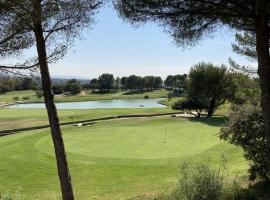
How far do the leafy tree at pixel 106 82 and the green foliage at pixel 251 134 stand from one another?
139 meters

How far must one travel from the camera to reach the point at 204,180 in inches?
380

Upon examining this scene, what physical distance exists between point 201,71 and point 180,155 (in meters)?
29.1

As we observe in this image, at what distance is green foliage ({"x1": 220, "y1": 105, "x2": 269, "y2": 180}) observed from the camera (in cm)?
1235

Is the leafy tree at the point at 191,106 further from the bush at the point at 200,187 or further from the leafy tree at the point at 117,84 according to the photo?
the leafy tree at the point at 117,84

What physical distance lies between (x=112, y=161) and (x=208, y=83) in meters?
29.9

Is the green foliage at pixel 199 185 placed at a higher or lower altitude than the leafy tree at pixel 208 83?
lower

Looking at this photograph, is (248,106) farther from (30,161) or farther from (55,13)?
(30,161)

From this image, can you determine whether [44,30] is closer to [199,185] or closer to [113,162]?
[199,185]

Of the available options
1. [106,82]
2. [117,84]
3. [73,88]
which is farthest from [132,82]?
[73,88]

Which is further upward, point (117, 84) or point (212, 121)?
point (117, 84)

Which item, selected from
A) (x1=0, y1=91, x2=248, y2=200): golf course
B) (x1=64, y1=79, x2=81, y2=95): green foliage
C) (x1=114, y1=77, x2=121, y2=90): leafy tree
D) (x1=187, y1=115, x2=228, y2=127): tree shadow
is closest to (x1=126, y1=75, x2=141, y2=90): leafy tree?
(x1=114, y1=77, x2=121, y2=90): leafy tree

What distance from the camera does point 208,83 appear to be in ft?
156

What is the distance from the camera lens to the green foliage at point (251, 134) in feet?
40.5

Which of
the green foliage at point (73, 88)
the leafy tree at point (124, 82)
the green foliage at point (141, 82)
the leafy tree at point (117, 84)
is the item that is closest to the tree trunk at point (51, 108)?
the green foliage at point (73, 88)
